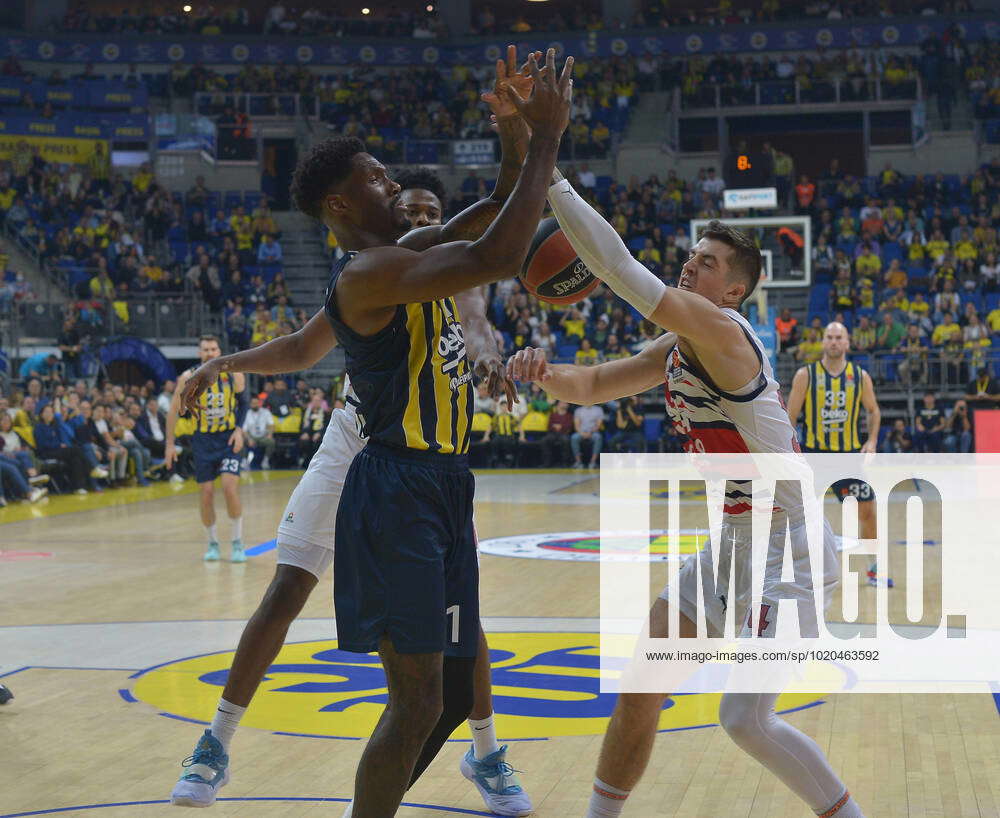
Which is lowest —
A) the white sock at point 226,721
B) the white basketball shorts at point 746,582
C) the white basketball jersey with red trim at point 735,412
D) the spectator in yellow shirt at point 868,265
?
the white sock at point 226,721

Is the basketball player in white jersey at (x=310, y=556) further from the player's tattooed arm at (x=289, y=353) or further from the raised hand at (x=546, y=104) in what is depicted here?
the raised hand at (x=546, y=104)

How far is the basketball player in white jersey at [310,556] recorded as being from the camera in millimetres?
4176

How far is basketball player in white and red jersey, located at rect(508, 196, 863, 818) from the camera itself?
3605mm

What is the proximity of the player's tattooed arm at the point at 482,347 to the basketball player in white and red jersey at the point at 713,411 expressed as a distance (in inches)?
3.5

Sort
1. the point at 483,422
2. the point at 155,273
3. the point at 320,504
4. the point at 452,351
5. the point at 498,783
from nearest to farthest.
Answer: the point at 452,351, the point at 498,783, the point at 320,504, the point at 483,422, the point at 155,273

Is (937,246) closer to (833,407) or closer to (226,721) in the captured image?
(833,407)

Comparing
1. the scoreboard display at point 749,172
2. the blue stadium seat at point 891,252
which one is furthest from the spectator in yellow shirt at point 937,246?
the scoreboard display at point 749,172

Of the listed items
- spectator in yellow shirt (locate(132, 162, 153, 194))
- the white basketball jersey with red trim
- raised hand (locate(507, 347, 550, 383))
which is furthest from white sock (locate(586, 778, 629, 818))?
spectator in yellow shirt (locate(132, 162, 153, 194))

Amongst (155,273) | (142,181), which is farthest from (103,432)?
(142,181)

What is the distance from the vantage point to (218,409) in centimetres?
1064

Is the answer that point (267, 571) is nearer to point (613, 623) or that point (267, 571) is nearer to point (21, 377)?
point (613, 623)

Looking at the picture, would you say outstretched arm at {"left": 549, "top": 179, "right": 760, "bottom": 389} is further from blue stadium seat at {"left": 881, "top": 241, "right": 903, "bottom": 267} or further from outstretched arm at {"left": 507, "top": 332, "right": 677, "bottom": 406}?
blue stadium seat at {"left": 881, "top": 241, "right": 903, "bottom": 267}

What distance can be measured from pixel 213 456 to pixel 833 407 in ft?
16.9

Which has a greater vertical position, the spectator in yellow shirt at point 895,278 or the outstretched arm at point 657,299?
the spectator in yellow shirt at point 895,278
